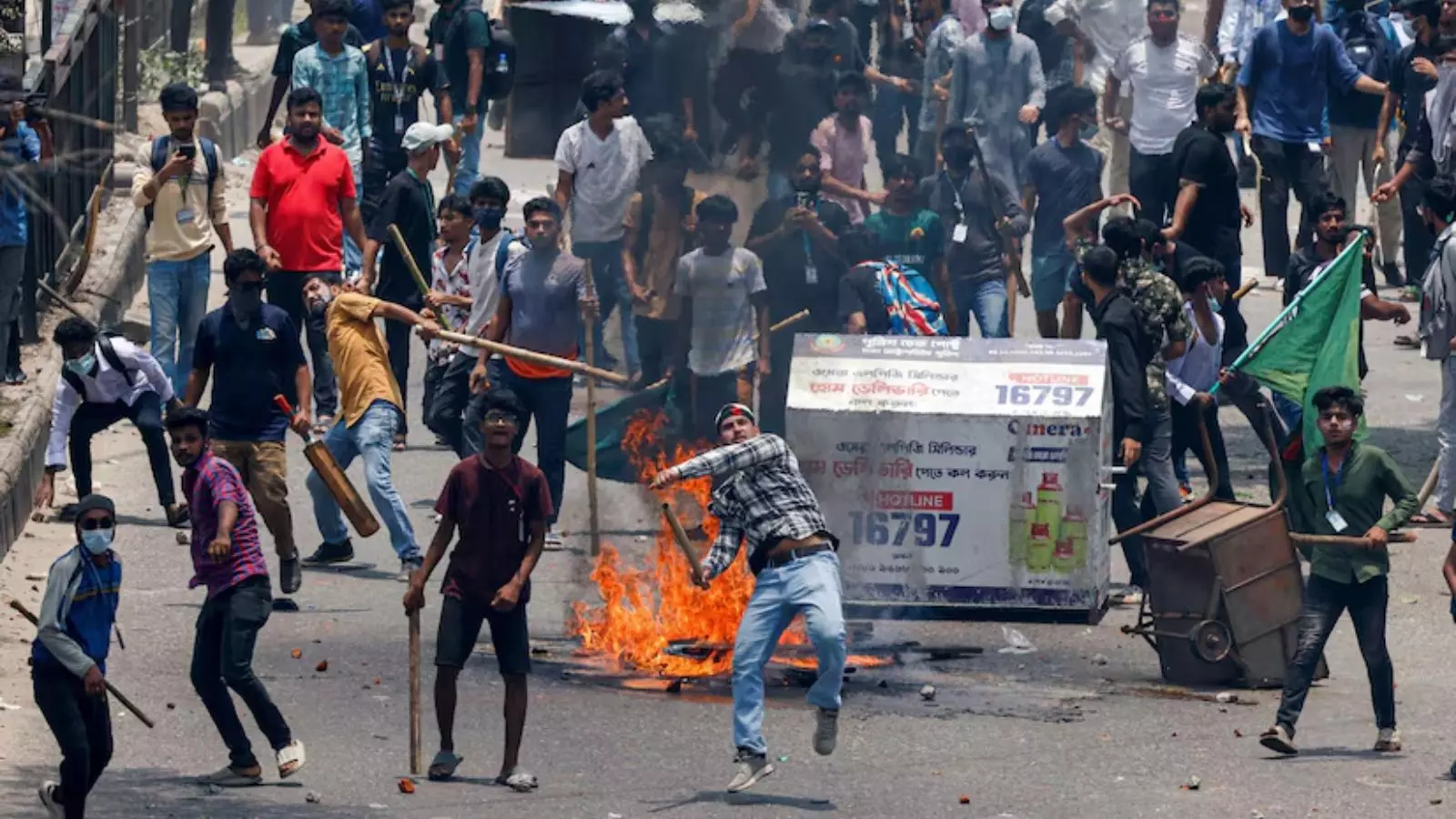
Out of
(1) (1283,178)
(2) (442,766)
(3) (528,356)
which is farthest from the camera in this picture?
(1) (1283,178)

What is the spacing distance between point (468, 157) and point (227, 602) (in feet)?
29.8

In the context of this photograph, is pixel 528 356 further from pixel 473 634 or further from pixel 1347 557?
pixel 1347 557

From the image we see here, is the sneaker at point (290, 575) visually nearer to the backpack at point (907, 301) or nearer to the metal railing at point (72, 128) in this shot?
the metal railing at point (72, 128)

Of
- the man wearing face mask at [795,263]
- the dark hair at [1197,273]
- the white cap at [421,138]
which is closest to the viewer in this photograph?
the dark hair at [1197,273]

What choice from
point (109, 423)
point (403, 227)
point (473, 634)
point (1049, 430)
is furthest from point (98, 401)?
point (1049, 430)

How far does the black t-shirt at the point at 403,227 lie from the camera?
49.8ft

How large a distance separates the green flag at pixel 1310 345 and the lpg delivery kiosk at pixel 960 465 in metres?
0.80

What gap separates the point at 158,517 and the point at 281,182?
2040 mm

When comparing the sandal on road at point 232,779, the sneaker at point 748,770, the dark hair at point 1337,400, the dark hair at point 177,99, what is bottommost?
the sandal on road at point 232,779

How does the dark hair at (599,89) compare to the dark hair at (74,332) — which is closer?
the dark hair at (74,332)

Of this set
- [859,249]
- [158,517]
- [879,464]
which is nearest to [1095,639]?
[879,464]

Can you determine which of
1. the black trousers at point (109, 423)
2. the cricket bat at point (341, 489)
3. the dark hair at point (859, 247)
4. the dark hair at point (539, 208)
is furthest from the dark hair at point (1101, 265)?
the black trousers at point (109, 423)

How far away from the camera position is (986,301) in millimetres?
15711

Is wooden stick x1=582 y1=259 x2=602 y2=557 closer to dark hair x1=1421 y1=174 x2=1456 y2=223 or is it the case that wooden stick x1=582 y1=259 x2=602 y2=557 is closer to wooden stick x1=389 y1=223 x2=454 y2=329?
wooden stick x1=389 y1=223 x2=454 y2=329
